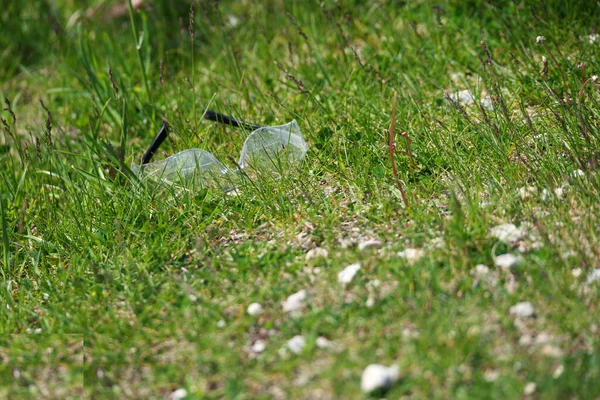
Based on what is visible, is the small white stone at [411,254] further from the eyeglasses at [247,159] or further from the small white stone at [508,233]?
the eyeglasses at [247,159]

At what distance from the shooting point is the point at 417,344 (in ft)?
7.68

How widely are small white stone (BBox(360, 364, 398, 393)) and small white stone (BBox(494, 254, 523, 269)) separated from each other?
25.1 inches

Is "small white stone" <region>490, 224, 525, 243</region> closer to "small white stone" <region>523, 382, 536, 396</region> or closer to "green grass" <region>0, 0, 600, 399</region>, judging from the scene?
"green grass" <region>0, 0, 600, 399</region>

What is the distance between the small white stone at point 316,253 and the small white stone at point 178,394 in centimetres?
79

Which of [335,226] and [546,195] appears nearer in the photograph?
[546,195]

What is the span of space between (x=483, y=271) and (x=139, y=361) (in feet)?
4.23

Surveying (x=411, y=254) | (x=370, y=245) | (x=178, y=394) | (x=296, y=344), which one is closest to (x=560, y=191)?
(x=411, y=254)

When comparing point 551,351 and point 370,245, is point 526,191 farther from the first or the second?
point 551,351

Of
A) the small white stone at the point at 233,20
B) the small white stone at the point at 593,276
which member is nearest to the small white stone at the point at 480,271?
the small white stone at the point at 593,276

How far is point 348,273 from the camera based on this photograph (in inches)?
107

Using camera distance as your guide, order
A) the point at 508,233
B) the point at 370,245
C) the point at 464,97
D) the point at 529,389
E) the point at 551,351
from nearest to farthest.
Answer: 1. the point at 529,389
2. the point at 551,351
3. the point at 508,233
4. the point at 370,245
5. the point at 464,97

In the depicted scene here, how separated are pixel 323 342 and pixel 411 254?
576mm

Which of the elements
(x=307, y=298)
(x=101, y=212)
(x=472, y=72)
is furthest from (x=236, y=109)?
Result: (x=307, y=298)

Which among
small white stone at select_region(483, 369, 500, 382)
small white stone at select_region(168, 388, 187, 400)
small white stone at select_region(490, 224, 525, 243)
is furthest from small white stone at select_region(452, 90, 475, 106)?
small white stone at select_region(168, 388, 187, 400)
